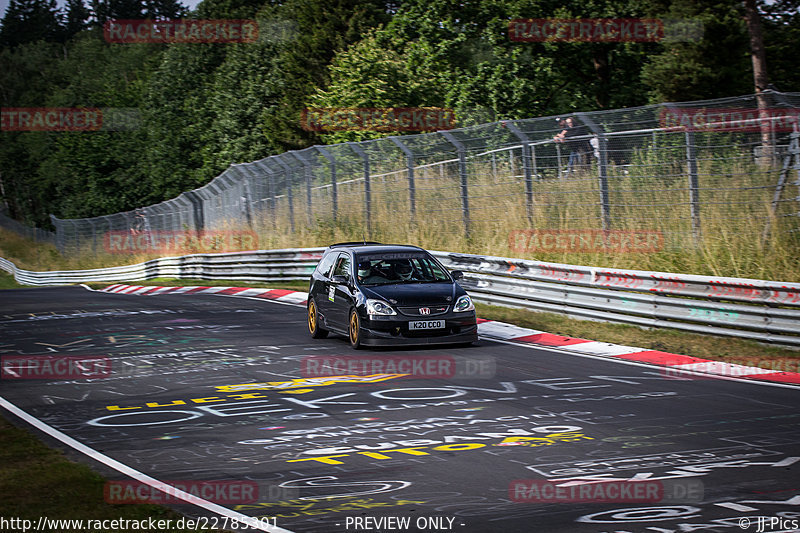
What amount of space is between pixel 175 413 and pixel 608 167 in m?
10.4

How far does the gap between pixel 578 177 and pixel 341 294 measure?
19.8 ft

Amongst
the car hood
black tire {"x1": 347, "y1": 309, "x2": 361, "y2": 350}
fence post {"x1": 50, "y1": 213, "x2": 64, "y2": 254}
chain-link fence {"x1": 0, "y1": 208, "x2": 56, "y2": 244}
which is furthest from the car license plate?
chain-link fence {"x1": 0, "y1": 208, "x2": 56, "y2": 244}

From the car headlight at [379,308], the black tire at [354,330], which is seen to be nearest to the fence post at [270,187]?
the black tire at [354,330]

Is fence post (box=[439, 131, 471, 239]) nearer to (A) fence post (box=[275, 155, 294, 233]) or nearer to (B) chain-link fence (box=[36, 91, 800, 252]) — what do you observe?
(B) chain-link fence (box=[36, 91, 800, 252])

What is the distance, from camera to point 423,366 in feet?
39.9

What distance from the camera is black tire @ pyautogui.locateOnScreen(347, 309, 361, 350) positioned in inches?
534

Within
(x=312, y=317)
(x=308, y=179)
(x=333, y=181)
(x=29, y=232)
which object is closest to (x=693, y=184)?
(x=312, y=317)

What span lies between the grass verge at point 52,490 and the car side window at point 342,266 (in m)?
6.99

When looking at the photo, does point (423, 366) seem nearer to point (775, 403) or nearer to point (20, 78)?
point (775, 403)

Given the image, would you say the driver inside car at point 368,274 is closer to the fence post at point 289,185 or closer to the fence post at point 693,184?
the fence post at point 693,184

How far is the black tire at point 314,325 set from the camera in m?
15.3

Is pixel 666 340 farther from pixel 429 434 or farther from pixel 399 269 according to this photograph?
pixel 429 434

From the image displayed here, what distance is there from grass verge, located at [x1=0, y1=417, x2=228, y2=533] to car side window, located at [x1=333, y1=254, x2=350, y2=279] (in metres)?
6.99

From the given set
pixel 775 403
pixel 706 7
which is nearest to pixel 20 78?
pixel 706 7
